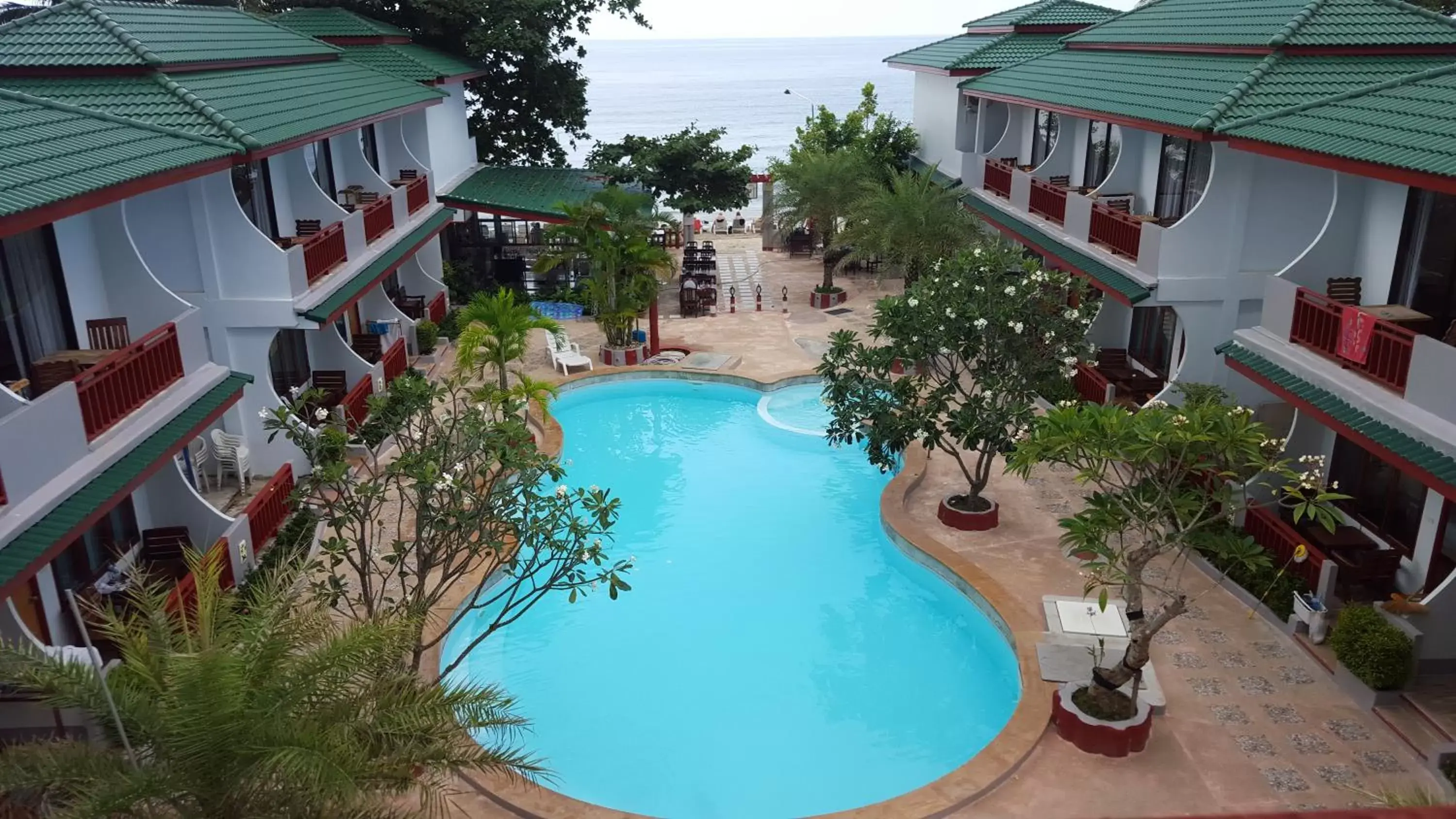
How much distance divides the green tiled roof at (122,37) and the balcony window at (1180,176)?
16.5 m

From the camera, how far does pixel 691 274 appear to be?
1270 inches

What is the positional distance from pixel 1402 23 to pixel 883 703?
13.1 meters

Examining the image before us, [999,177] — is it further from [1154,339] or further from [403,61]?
[403,61]

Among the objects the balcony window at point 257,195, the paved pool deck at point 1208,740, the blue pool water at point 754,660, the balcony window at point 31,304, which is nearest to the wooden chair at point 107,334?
the balcony window at point 31,304

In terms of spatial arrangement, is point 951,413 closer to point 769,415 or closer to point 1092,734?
point 1092,734

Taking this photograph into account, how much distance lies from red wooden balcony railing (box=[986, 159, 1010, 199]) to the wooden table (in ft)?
39.9

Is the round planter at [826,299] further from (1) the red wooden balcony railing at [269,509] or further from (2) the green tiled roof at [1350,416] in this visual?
(1) the red wooden balcony railing at [269,509]

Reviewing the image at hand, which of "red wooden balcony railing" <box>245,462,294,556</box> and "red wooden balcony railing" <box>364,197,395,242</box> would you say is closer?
"red wooden balcony railing" <box>245,462,294,556</box>

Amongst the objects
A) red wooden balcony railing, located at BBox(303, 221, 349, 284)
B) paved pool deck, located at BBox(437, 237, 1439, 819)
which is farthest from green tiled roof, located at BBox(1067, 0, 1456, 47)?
red wooden balcony railing, located at BBox(303, 221, 349, 284)

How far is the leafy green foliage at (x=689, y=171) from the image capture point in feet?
106

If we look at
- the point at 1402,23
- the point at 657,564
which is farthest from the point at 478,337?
the point at 1402,23

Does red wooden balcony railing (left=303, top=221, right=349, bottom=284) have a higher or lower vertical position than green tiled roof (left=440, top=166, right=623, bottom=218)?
higher

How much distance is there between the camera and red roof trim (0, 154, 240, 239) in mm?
9414

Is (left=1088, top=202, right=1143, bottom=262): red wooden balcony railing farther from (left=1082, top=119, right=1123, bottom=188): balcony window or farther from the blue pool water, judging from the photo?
the blue pool water
